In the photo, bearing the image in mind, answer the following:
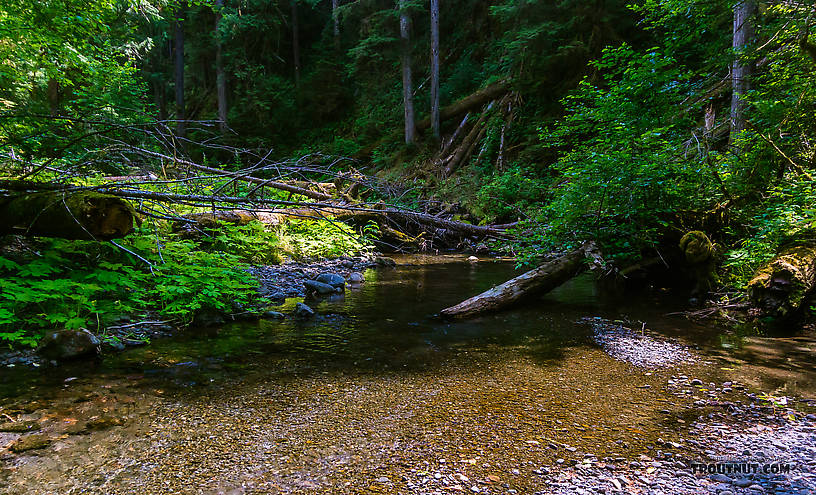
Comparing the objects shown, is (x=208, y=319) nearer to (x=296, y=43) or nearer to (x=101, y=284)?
(x=101, y=284)

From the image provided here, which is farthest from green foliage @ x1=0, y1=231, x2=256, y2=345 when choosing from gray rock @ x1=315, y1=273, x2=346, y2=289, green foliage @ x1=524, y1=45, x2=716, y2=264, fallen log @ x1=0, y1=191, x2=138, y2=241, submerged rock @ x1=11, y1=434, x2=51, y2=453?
green foliage @ x1=524, y1=45, x2=716, y2=264

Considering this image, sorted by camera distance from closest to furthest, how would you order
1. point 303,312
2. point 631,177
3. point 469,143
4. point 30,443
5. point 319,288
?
1. point 30,443
2. point 303,312
3. point 631,177
4. point 319,288
5. point 469,143

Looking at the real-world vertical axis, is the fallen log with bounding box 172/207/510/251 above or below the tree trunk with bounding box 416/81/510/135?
below

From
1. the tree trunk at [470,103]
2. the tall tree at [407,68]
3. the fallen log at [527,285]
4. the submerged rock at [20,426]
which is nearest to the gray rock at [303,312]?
the fallen log at [527,285]

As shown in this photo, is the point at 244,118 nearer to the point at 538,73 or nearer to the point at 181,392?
the point at 538,73

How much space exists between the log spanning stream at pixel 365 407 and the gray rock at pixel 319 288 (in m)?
1.77

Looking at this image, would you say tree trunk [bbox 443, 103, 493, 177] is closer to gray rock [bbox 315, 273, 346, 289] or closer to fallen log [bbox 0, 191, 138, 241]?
gray rock [bbox 315, 273, 346, 289]

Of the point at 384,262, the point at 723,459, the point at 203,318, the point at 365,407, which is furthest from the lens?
the point at 384,262

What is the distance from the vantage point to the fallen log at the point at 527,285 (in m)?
5.32

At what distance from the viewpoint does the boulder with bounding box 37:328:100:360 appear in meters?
3.43

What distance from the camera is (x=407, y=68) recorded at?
18.9 meters

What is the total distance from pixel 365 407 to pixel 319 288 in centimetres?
400

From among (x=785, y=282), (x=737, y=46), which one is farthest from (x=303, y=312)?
(x=737, y=46)

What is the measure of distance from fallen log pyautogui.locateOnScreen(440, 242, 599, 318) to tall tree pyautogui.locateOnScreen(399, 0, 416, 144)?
579 inches
